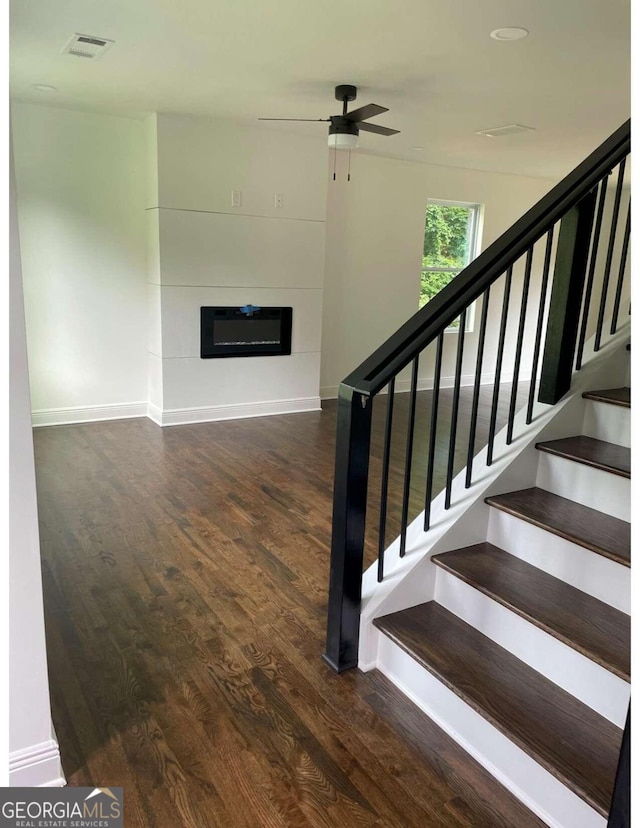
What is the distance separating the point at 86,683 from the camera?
2117 mm

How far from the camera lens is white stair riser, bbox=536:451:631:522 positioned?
2.06m

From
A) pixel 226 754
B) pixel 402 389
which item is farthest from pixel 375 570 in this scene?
pixel 402 389

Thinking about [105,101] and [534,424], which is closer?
[534,424]

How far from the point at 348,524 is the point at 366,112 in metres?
2.89

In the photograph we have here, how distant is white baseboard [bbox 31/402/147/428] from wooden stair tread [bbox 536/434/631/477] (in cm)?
438

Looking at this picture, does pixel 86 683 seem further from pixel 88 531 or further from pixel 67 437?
pixel 67 437

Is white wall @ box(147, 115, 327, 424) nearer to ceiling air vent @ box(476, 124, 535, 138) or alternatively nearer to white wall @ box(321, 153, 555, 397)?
white wall @ box(321, 153, 555, 397)

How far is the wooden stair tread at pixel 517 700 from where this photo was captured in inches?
60.2

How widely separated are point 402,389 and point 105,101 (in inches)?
170

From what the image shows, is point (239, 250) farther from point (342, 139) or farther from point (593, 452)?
point (593, 452)

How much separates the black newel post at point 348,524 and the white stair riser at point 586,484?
2.46ft

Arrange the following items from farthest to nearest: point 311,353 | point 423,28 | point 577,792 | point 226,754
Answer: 1. point 311,353
2. point 423,28
3. point 226,754
4. point 577,792

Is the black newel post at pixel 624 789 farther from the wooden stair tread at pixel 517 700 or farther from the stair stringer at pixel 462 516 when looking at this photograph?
the stair stringer at pixel 462 516

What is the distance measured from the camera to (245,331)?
574 centimetres
